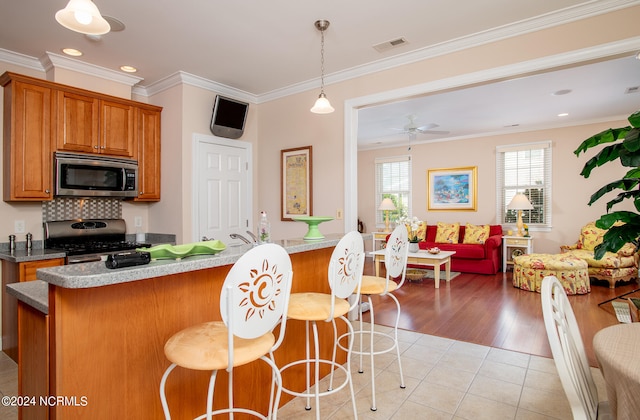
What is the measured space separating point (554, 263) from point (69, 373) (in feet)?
18.3

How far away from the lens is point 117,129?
3.69 meters

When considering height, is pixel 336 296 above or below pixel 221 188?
below

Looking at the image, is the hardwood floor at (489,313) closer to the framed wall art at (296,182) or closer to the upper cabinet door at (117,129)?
the framed wall art at (296,182)

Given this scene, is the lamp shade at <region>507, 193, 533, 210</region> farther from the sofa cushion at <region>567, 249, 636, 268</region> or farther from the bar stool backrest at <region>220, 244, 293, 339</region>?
the bar stool backrest at <region>220, 244, 293, 339</region>

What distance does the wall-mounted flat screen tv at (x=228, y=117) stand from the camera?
13.1ft

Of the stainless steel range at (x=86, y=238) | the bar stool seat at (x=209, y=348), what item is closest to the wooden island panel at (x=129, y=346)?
the bar stool seat at (x=209, y=348)

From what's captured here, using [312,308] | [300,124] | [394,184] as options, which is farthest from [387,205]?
[312,308]

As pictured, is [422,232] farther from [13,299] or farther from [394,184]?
[13,299]

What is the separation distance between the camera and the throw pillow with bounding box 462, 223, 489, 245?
659 centimetres

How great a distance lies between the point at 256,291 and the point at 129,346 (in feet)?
2.10

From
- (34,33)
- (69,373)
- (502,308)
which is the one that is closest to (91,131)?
(34,33)

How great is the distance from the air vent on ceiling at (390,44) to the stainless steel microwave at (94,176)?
9.27 ft

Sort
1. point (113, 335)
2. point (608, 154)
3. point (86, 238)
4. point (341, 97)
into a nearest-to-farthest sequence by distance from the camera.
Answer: point (113, 335)
point (608, 154)
point (86, 238)
point (341, 97)

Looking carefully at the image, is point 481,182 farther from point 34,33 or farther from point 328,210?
point 34,33
